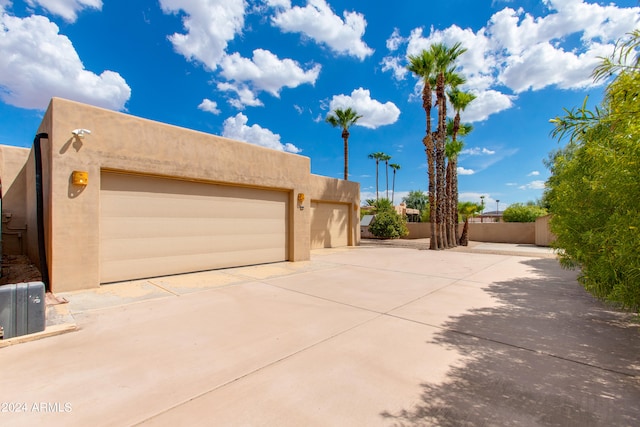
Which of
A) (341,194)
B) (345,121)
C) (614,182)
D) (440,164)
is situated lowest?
(614,182)

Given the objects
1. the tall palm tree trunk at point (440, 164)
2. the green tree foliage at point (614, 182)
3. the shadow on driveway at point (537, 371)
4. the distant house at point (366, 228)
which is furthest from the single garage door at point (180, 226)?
the distant house at point (366, 228)

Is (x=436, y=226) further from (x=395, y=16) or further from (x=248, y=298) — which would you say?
(x=248, y=298)

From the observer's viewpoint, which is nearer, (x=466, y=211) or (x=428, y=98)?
(x=428, y=98)

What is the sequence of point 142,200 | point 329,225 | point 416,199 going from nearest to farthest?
point 142,200 → point 329,225 → point 416,199

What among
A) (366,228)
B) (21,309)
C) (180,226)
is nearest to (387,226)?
(366,228)

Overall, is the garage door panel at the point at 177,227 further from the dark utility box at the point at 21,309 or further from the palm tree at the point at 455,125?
the palm tree at the point at 455,125

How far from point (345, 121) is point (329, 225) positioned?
12879mm

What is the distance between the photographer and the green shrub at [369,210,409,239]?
71.5 feet

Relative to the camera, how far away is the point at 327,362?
10.4 feet

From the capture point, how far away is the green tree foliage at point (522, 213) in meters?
25.3

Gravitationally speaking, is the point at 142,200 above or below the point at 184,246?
above

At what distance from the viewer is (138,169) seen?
22.5ft

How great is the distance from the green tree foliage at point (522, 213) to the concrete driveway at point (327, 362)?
23.6 metres

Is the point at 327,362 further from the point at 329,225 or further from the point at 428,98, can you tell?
the point at 428,98
